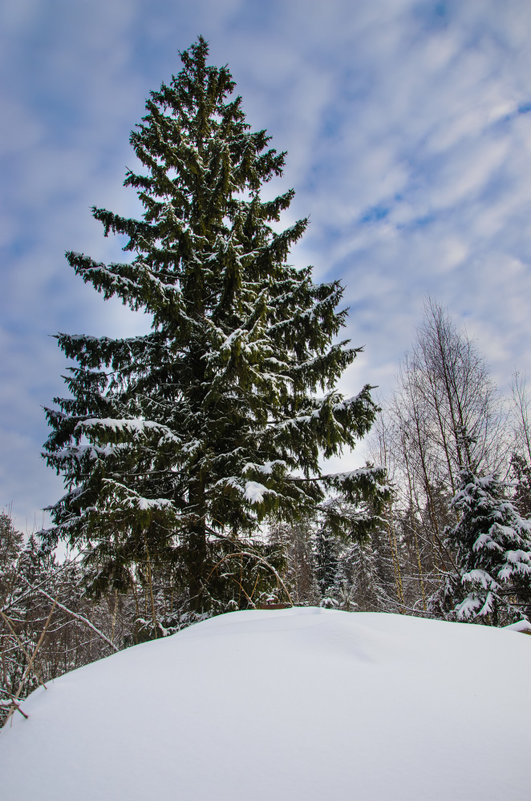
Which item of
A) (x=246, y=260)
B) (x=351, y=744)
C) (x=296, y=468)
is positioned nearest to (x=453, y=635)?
(x=351, y=744)

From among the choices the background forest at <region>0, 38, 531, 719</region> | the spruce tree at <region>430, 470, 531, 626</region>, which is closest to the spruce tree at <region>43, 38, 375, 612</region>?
the background forest at <region>0, 38, 531, 719</region>

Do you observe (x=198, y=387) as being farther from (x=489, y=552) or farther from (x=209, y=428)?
(x=489, y=552)

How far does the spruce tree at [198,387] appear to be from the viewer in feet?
17.1

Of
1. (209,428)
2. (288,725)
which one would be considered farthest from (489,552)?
(288,725)

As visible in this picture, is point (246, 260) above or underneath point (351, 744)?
above

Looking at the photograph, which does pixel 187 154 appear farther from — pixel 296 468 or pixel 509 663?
pixel 509 663

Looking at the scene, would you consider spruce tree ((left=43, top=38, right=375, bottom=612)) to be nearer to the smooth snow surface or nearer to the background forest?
the background forest

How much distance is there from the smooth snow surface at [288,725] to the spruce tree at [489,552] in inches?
227

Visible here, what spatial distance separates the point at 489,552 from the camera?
6426 mm

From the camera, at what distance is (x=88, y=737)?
1.04 m

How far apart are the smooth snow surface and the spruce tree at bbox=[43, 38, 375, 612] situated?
3.33 metres

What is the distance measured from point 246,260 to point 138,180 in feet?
11.6

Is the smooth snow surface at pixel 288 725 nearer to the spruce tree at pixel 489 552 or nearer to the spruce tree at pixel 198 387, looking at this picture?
the spruce tree at pixel 198 387

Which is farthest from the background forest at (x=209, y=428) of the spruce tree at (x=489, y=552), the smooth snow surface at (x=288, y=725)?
the smooth snow surface at (x=288, y=725)
